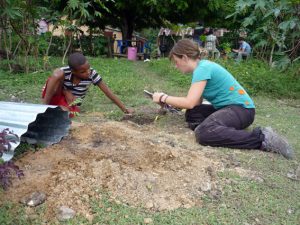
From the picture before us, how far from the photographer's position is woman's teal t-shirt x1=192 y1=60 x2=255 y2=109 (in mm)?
3689

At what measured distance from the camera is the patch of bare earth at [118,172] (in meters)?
2.48

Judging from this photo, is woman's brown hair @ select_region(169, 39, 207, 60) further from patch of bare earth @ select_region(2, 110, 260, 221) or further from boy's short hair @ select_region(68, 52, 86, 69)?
boy's short hair @ select_region(68, 52, 86, 69)

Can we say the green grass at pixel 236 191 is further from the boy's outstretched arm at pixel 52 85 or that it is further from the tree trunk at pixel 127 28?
the tree trunk at pixel 127 28

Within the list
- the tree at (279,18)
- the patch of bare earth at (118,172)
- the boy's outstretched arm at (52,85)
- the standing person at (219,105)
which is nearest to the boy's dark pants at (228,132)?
the standing person at (219,105)

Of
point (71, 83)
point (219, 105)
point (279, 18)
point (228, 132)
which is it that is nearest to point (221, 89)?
point (219, 105)

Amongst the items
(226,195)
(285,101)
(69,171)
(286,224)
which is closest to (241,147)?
(226,195)

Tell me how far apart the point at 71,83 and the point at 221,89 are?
5.43 ft

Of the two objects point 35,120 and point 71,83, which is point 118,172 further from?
point 71,83

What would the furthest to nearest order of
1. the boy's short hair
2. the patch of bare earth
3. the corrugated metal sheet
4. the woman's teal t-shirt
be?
the boy's short hair → the woman's teal t-shirt → the corrugated metal sheet → the patch of bare earth

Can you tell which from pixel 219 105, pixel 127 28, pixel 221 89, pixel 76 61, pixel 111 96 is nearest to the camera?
pixel 221 89

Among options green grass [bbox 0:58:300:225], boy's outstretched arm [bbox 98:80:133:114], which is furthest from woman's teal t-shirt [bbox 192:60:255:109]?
boy's outstretched arm [bbox 98:80:133:114]

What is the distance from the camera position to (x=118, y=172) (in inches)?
107

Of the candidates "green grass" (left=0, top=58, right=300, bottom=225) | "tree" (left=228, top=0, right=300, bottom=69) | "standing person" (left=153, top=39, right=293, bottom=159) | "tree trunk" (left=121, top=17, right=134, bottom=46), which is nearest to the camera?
"green grass" (left=0, top=58, right=300, bottom=225)

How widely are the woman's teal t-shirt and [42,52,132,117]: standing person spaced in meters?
1.09
